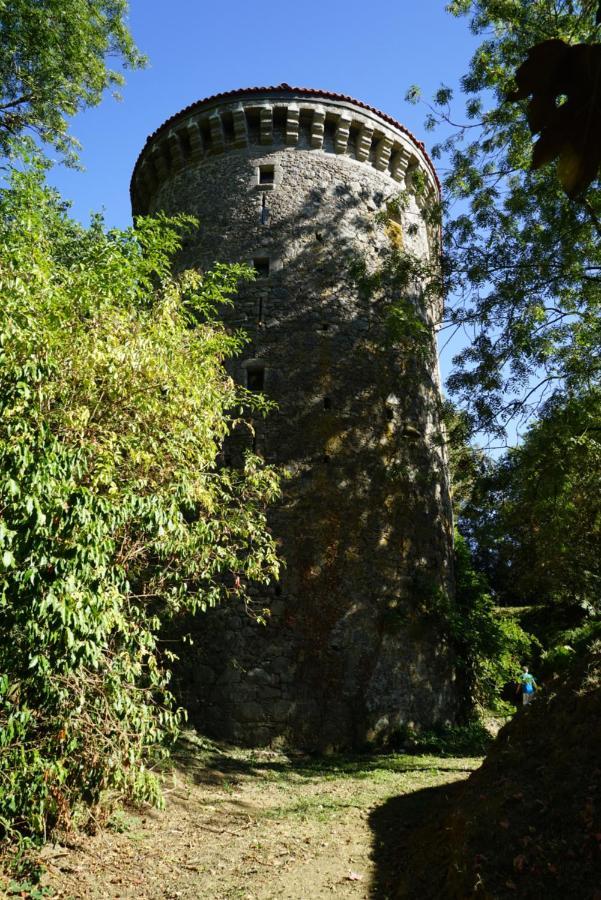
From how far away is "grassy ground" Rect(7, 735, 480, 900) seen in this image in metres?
4.19

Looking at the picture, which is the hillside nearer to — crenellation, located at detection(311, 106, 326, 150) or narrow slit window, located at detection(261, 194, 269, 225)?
narrow slit window, located at detection(261, 194, 269, 225)

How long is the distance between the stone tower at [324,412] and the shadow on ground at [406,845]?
242 centimetres

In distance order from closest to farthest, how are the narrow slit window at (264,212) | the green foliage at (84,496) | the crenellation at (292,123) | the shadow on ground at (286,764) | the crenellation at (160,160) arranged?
the green foliage at (84,496)
the shadow on ground at (286,764)
the narrow slit window at (264,212)
the crenellation at (292,123)
the crenellation at (160,160)

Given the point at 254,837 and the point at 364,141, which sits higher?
the point at 364,141

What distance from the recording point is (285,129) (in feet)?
37.6

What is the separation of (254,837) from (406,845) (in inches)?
52.6

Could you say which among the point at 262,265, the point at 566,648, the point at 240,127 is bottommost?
the point at 566,648

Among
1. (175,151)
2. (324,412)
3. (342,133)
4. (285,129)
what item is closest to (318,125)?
(342,133)

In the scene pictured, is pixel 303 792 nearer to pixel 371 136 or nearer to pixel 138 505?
pixel 138 505

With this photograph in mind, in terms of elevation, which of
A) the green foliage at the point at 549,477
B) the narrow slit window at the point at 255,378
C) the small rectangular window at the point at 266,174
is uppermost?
the small rectangular window at the point at 266,174

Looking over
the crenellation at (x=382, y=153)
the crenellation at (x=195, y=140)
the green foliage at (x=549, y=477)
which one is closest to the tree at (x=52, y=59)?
the crenellation at (x=195, y=140)

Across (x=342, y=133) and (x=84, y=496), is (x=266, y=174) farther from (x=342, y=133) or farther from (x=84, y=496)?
(x=84, y=496)

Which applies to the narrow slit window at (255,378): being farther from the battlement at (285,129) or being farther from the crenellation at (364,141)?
the crenellation at (364,141)

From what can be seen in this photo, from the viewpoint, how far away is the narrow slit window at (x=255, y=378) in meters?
10.0
